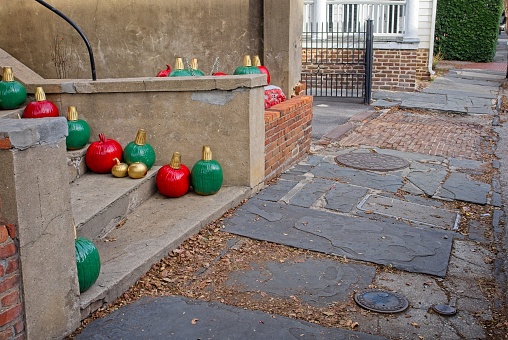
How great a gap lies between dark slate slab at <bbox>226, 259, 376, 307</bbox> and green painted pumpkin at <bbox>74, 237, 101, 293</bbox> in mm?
928

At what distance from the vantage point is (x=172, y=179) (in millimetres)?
5164

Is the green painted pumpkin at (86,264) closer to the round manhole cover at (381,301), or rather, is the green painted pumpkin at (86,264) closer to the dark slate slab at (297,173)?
the round manhole cover at (381,301)

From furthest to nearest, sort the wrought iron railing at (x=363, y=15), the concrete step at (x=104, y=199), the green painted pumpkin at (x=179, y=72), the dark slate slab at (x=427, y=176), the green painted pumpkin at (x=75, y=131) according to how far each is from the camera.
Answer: the wrought iron railing at (x=363, y=15), the dark slate slab at (x=427, y=176), the green painted pumpkin at (x=179, y=72), the green painted pumpkin at (x=75, y=131), the concrete step at (x=104, y=199)

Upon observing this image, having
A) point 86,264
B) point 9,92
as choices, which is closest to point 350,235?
point 86,264

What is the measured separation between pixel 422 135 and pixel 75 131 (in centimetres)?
588

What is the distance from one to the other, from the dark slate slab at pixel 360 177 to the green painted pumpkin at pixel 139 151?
82.6 inches

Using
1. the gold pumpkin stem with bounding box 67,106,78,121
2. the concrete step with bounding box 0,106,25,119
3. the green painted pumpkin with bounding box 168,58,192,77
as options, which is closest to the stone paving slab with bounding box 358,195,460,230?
the green painted pumpkin with bounding box 168,58,192,77

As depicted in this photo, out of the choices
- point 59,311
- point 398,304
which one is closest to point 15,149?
point 59,311

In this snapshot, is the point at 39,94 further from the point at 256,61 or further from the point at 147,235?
the point at 256,61

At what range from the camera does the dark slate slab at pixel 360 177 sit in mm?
6285

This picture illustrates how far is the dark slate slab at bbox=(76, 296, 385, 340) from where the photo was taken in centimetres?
329

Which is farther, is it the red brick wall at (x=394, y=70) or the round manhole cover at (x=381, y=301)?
the red brick wall at (x=394, y=70)

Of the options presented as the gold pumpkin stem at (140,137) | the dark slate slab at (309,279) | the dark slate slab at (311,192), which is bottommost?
the dark slate slab at (309,279)

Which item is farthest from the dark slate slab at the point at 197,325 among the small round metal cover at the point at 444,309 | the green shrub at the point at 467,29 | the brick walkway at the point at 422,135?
the green shrub at the point at 467,29
